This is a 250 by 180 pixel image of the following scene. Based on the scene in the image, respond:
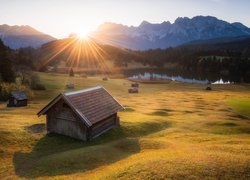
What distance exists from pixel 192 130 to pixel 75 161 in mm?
20681

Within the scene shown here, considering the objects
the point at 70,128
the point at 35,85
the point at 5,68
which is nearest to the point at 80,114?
the point at 70,128

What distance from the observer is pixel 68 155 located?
2661 centimetres

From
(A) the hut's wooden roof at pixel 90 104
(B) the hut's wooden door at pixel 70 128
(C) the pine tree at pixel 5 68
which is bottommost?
(B) the hut's wooden door at pixel 70 128

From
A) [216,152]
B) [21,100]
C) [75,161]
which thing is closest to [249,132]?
[216,152]

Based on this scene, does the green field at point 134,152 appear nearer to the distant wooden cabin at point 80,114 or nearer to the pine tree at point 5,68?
the distant wooden cabin at point 80,114

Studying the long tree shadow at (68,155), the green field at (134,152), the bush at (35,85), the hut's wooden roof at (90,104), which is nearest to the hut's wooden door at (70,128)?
the long tree shadow at (68,155)

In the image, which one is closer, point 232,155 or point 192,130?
point 232,155

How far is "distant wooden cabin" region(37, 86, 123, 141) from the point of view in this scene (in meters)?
33.0

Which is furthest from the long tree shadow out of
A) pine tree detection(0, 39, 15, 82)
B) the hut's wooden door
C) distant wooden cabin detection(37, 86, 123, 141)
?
pine tree detection(0, 39, 15, 82)

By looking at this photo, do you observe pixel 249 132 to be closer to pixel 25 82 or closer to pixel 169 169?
pixel 169 169

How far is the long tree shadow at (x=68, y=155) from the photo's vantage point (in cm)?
2359

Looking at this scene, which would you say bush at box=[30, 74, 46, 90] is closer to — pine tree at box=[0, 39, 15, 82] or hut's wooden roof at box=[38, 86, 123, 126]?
pine tree at box=[0, 39, 15, 82]

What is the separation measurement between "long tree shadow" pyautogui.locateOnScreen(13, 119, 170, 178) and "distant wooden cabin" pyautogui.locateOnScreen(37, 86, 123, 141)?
3.42 feet

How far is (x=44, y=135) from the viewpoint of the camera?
3522 cm
